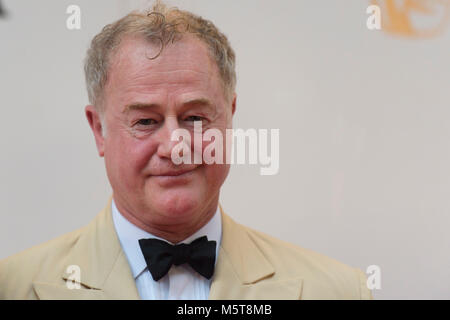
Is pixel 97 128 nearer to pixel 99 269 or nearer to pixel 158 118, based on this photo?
pixel 158 118

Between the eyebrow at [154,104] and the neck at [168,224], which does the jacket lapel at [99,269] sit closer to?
the neck at [168,224]

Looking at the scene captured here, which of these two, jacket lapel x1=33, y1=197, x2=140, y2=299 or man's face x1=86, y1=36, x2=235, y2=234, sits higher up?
man's face x1=86, y1=36, x2=235, y2=234

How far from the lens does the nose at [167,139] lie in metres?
1.70

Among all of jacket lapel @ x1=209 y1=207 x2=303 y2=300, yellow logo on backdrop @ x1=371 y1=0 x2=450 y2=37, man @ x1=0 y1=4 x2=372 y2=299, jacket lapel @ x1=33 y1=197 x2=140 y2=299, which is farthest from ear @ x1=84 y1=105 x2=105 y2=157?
yellow logo on backdrop @ x1=371 y1=0 x2=450 y2=37

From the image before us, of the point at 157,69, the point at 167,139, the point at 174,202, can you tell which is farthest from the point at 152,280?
the point at 157,69

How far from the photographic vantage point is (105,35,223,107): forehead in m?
1.71

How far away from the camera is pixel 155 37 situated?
5.66ft

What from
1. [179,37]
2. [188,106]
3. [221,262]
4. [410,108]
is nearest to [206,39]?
[179,37]

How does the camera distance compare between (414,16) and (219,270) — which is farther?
(414,16)

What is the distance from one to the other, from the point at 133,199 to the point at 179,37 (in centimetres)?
49

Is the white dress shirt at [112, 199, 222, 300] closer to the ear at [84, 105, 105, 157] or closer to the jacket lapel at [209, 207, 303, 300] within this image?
the jacket lapel at [209, 207, 303, 300]

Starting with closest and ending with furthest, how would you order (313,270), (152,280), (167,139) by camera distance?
(167,139), (152,280), (313,270)

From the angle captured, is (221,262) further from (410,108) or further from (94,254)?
(410,108)

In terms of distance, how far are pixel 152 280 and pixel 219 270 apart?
0.67 feet
